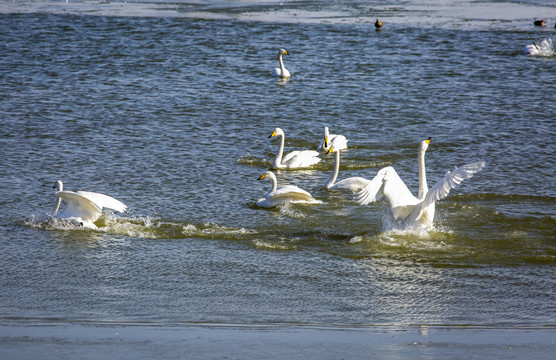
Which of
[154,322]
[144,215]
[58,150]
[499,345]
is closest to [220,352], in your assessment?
[154,322]

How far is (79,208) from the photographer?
9.45 m

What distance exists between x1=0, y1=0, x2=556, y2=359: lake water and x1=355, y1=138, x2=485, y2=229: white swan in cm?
24

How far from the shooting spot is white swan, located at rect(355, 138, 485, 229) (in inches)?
334

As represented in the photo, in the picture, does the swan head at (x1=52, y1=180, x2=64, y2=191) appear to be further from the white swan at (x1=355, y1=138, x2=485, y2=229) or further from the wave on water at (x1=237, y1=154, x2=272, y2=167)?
the white swan at (x1=355, y1=138, x2=485, y2=229)

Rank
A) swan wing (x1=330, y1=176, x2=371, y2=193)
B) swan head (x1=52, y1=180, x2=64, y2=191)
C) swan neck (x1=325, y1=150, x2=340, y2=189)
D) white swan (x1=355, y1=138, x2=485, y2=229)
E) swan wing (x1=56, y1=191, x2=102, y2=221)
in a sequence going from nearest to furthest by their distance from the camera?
white swan (x1=355, y1=138, x2=485, y2=229) < swan wing (x1=56, y1=191, x2=102, y2=221) < swan head (x1=52, y1=180, x2=64, y2=191) < swan wing (x1=330, y1=176, x2=371, y2=193) < swan neck (x1=325, y1=150, x2=340, y2=189)

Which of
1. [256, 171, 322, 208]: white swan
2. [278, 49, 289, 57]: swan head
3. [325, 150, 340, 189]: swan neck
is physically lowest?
[256, 171, 322, 208]: white swan

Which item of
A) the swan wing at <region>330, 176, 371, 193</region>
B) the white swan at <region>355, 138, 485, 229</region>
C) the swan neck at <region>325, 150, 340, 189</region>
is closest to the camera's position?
the white swan at <region>355, 138, 485, 229</region>

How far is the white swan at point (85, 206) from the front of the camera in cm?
916

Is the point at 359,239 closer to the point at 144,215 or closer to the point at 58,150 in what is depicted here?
the point at 144,215

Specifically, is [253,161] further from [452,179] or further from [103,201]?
[452,179]

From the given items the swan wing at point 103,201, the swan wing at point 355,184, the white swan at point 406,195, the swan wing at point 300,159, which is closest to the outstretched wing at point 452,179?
the white swan at point 406,195

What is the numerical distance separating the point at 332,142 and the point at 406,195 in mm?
3627

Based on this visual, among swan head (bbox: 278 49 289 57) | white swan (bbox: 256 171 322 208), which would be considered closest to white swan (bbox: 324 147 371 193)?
white swan (bbox: 256 171 322 208)

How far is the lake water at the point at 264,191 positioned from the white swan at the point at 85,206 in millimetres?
184
